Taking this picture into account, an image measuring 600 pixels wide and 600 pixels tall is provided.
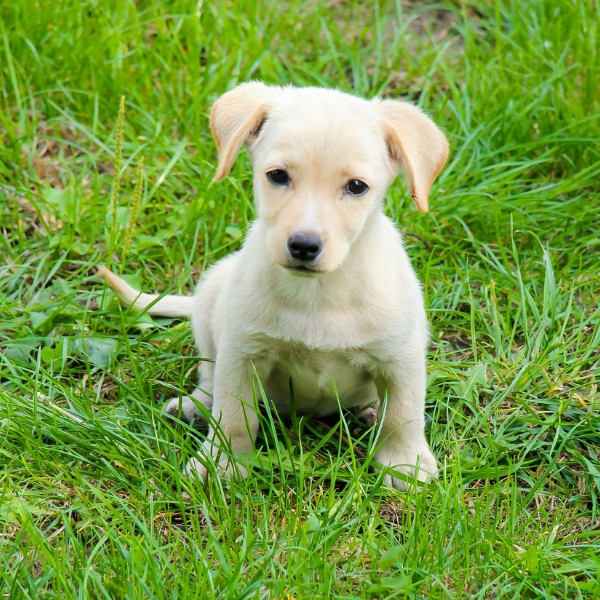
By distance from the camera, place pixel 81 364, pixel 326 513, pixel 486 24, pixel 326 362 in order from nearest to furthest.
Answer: pixel 326 513, pixel 326 362, pixel 81 364, pixel 486 24

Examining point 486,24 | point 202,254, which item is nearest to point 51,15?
point 202,254

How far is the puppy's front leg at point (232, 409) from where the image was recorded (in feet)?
12.6

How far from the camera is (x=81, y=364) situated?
4660 millimetres

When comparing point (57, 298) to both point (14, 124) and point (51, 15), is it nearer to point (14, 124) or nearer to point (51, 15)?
point (14, 124)

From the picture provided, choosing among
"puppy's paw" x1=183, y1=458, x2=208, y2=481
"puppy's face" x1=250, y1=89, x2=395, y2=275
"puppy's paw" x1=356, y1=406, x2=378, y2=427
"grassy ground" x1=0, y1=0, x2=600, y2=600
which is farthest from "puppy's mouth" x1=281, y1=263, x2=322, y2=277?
"puppy's paw" x1=356, y1=406, x2=378, y2=427

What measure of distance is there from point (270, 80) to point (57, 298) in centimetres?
204

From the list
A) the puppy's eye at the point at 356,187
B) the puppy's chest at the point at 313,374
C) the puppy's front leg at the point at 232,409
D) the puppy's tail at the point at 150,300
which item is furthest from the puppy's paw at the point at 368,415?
the puppy's eye at the point at 356,187

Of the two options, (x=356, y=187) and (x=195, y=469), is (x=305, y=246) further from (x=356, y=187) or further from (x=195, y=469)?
(x=195, y=469)

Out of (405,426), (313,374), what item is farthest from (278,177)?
(405,426)

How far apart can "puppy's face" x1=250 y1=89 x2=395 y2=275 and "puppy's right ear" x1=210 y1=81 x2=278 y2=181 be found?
0.11 metres

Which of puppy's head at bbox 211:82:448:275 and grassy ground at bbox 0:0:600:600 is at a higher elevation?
puppy's head at bbox 211:82:448:275

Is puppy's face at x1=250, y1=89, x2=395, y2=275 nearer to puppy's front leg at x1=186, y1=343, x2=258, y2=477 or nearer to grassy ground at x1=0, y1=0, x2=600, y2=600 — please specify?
puppy's front leg at x1=186, y1=343, x2=258, y2=477

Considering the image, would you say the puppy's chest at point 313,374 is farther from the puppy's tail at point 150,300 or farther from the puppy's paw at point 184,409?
the puppy's tail at point 150,300

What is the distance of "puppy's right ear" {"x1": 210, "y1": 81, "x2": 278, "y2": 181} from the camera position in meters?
3.65
